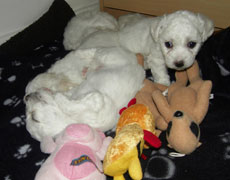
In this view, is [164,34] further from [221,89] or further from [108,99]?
[108,99]

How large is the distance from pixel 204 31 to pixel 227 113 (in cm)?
83

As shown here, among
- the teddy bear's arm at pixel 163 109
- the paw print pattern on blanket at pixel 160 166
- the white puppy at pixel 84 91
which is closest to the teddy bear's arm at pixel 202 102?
the teddy bear's arm at pixel 163 109

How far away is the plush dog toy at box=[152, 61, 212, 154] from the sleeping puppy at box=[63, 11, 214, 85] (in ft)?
1.15

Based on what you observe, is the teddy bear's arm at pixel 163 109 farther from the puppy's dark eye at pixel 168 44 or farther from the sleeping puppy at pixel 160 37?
the puppy's dark eye at pixel 168 44

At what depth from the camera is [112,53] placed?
237cm

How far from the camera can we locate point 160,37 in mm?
2367

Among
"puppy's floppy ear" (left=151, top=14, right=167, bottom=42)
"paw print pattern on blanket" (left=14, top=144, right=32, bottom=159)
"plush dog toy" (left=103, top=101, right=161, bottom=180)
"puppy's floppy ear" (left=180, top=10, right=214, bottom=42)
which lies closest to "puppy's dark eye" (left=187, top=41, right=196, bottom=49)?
"puppy's floppy ear" (left=180, top=10, right=214, bottom=42)

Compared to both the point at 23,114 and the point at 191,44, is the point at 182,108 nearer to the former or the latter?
the point at 191,44

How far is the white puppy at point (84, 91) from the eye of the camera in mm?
1791

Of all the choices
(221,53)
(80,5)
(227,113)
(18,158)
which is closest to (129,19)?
(80,5)

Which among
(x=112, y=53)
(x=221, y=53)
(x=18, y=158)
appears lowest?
(x=18, y=158)

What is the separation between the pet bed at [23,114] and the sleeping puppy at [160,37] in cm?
25

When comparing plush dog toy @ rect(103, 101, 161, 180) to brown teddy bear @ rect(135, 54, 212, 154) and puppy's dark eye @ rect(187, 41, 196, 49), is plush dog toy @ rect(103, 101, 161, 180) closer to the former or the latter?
brown teddy bear @ rect(135, 54, 212, 154)

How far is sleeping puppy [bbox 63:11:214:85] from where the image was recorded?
85.7 inches
